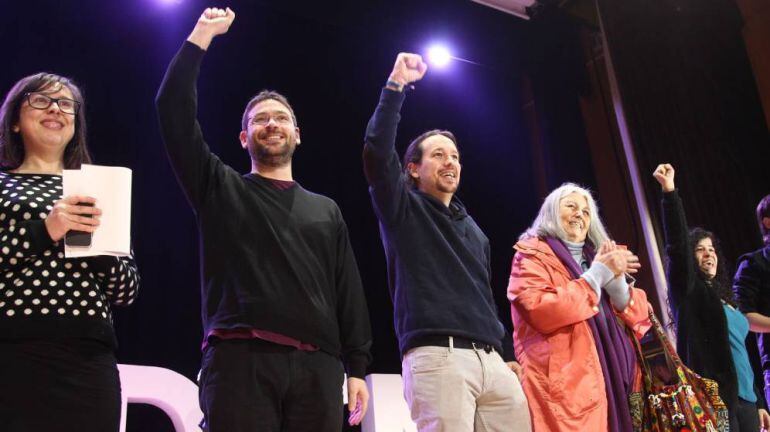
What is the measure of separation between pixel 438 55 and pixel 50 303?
389 centimetres

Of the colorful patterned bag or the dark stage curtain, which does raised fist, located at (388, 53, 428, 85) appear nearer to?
the colorful patterned bag

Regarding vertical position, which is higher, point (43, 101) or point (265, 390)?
point (43, 101)

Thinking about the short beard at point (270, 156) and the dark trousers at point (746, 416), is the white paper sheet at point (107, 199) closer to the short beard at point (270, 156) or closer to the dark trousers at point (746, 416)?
the short beard at point (270, 156)

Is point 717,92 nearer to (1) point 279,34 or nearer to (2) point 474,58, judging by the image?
(2) point 474,58

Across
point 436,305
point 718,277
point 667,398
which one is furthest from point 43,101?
point 718,277

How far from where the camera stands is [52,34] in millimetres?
4105

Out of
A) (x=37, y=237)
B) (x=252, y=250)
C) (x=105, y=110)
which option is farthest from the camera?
(x=105, y=110)

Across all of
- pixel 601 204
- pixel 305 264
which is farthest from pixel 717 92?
pixel 305 264

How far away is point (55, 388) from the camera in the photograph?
5.27ft

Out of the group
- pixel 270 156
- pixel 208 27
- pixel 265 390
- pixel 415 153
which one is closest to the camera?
pixel 265 390

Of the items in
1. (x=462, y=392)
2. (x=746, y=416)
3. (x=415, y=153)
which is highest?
(x=415, y=153)

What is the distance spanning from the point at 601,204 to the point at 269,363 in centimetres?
387

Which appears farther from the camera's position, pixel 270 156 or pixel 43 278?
pixel 270 156

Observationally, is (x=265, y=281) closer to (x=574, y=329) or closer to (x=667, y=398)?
(x=574, y=329)
